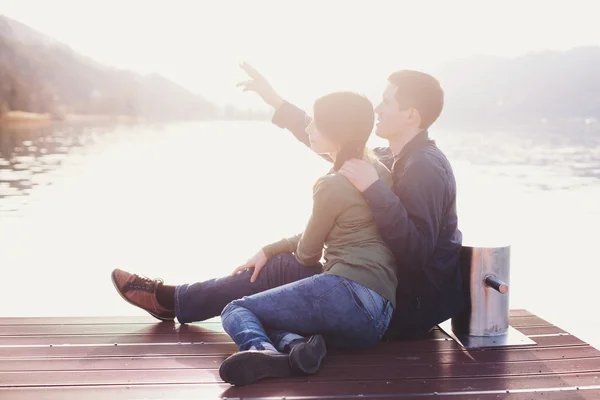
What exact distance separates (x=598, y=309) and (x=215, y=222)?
24.2ft

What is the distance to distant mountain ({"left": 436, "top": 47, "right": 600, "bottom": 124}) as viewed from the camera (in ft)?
346

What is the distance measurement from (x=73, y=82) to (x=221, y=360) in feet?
396

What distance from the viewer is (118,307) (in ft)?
23.5

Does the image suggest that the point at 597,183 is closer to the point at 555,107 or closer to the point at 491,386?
the point at 491,386

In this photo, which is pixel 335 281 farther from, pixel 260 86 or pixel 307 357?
pixel 260 86

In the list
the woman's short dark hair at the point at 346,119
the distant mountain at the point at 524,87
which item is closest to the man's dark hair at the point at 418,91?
the woman's short dark hair at the point at 346,119

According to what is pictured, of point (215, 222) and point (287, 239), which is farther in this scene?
point (215, 222)

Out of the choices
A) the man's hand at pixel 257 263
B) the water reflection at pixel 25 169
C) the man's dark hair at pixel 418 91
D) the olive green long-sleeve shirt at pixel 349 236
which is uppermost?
the man's dark hair at pixel 418 91

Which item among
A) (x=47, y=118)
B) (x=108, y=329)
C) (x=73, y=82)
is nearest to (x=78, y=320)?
(x=108, y=329)

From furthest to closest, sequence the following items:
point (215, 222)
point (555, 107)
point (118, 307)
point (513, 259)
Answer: point (555, 107) → point (215, 222) → point (513, 259) → point (118, 307)

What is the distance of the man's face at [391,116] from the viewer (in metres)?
3.10

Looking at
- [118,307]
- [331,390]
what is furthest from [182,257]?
[331,390]

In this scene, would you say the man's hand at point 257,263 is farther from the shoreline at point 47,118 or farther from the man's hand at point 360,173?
the shoreline at point 47,118

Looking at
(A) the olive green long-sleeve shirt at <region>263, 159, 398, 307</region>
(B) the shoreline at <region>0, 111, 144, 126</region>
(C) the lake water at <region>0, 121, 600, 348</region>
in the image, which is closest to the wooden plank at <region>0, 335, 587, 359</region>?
(A) the olive green long-sleeve shirt at <region>263, 159, 398, 307</region>
